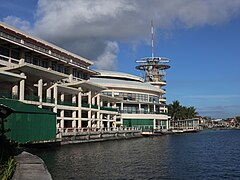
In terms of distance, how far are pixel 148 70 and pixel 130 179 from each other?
120775 millimetres

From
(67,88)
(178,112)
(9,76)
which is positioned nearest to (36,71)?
(9,76)

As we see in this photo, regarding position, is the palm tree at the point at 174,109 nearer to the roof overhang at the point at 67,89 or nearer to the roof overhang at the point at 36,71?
the roof overhang at the point at 67,89

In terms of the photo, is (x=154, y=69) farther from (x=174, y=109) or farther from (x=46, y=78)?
(x=46, y=78)

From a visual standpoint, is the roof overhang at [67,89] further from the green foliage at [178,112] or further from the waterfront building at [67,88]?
the green foliage at [178,112]

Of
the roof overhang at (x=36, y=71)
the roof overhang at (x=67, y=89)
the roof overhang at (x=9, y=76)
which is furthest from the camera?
the roof overhang at (x=67, y=89)

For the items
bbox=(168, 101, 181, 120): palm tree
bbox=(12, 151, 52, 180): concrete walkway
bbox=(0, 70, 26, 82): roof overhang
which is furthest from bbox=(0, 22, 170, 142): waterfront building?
bbox=(168, 101, 181, 120): palm tree

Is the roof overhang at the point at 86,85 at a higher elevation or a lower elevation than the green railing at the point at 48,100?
higher

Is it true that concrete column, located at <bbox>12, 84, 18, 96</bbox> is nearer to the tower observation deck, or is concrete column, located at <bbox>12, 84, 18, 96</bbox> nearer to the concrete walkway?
the concrete walkway

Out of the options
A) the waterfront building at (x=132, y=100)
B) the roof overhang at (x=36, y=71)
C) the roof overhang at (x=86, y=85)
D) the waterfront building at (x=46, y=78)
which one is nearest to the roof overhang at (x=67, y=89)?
the waterfront building at (x=46, y=78)

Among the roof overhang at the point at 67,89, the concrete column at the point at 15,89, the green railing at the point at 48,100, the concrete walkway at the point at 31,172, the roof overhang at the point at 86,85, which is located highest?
the roof overhang at the point at 86,85

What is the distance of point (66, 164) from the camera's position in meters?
28.9

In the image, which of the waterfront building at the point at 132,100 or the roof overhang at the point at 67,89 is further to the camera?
the waterfront building at the point at 132,100

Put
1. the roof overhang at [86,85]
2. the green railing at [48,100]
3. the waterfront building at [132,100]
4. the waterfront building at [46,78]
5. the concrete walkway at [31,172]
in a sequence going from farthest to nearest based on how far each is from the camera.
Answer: the waterfront building at [132,100] → the roof overhang at [86,85] → the green railing at [48,100] → the waterfront building at [46,78] → the concrete walkway at [31,172]

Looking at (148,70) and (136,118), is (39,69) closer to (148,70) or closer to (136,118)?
(136,118)
